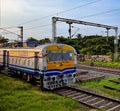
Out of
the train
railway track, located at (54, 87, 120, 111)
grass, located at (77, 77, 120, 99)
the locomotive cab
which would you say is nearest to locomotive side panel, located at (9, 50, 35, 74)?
the train

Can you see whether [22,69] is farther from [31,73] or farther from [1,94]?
[1,94]

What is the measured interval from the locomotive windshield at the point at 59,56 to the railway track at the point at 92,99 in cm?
192

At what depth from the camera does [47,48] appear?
14039 millimetres

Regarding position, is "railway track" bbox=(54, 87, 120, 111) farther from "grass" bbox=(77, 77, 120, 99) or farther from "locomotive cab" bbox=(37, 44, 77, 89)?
"grass" bbox=(77, 77, 120, 99)

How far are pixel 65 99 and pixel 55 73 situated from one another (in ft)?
9.98

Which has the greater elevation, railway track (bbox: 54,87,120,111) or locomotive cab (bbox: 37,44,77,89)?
locomotive cab (bbox: 37,44,77,89)

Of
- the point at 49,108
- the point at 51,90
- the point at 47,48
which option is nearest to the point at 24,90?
the point at 51,90

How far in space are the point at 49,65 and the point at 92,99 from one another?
3.50m

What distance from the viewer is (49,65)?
1399cm

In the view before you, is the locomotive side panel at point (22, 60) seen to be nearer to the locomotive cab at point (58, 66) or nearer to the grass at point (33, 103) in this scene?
the locomotive cab at point (58, 66)

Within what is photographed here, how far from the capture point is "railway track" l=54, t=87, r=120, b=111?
1057 cm

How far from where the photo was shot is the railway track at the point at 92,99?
34.7 feet

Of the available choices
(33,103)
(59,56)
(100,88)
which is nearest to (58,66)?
(59,56)

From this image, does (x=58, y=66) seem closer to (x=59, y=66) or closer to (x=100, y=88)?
(x=59, y=66)
